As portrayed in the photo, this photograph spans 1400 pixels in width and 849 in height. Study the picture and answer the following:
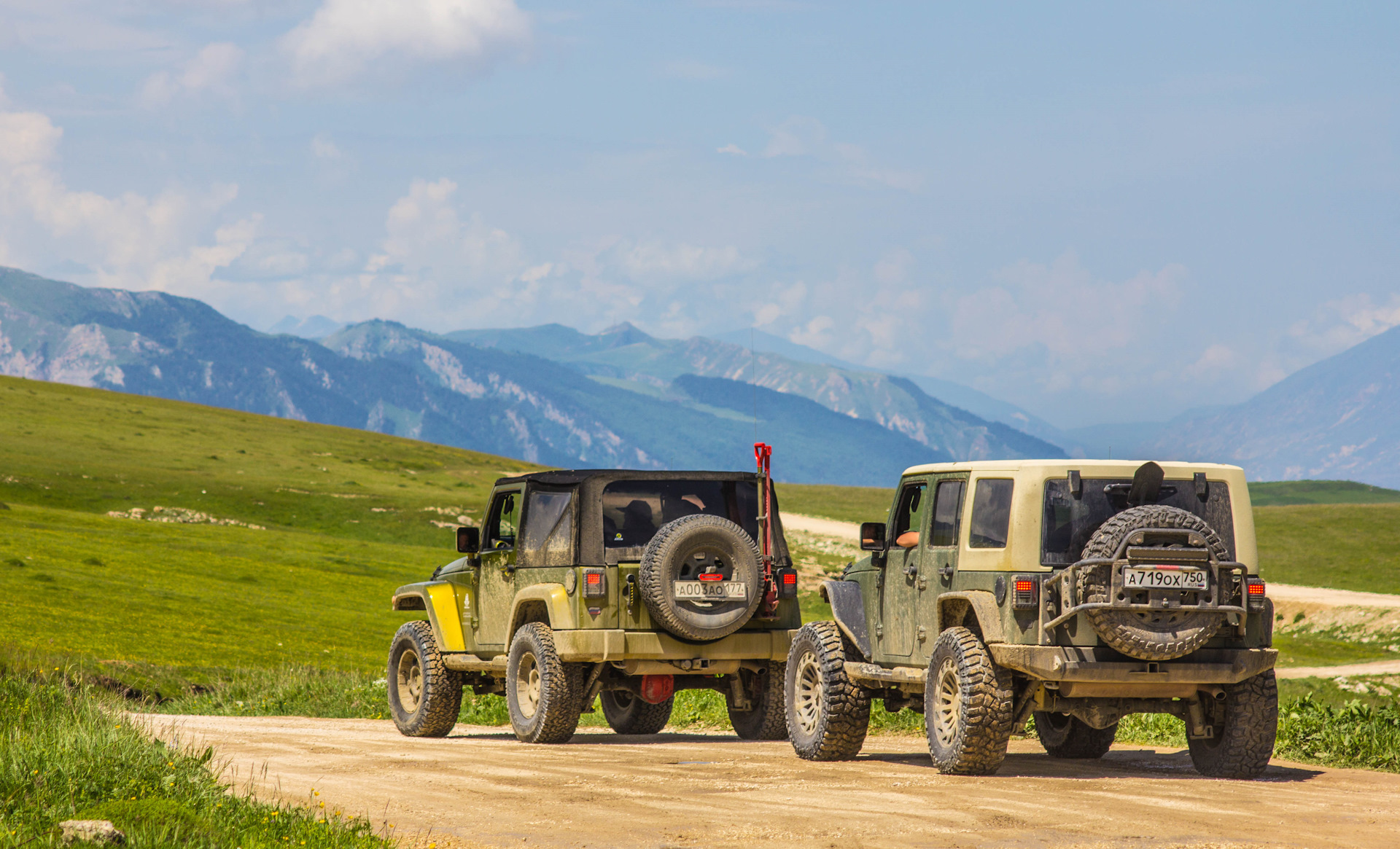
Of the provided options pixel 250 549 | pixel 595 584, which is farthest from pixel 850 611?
pixel 250 549

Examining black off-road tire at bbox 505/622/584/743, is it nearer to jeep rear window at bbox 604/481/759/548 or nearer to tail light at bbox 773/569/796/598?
jeep rear window at bbox 604/481/759/548

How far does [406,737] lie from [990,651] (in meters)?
8.08

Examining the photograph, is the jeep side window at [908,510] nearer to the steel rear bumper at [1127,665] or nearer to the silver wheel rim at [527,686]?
the steel rear bumper at [1127,665]

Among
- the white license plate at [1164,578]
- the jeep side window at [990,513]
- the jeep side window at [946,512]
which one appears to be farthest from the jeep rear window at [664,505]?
the white license plate at [1164,578]

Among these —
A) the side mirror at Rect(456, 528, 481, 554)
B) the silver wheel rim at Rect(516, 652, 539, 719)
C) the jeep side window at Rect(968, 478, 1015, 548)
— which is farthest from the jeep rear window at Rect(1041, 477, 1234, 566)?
the side mirror at Rect(456, 528, 481, 554)

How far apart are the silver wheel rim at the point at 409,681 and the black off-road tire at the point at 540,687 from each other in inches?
92.4

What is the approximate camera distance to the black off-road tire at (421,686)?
57.7 ft

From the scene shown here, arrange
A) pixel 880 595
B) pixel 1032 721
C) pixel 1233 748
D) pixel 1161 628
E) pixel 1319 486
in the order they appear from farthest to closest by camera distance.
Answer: pixel 1319 486 < pixel 1032 721 < pixel 880 595 < pixel 1233 748 < pixel 1161 628

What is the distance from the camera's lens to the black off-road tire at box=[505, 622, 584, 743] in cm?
1559

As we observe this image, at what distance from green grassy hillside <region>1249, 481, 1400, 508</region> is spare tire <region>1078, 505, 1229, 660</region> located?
459 ft

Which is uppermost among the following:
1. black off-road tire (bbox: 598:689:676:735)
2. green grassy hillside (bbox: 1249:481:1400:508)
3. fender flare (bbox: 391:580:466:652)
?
green grassy hillside (bbox: 1249:481:1400:508)

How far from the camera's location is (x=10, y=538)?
159 ft

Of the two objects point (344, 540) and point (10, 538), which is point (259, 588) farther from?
point (344, 540)

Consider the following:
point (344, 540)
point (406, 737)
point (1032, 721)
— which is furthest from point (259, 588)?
point (1032, 721)
